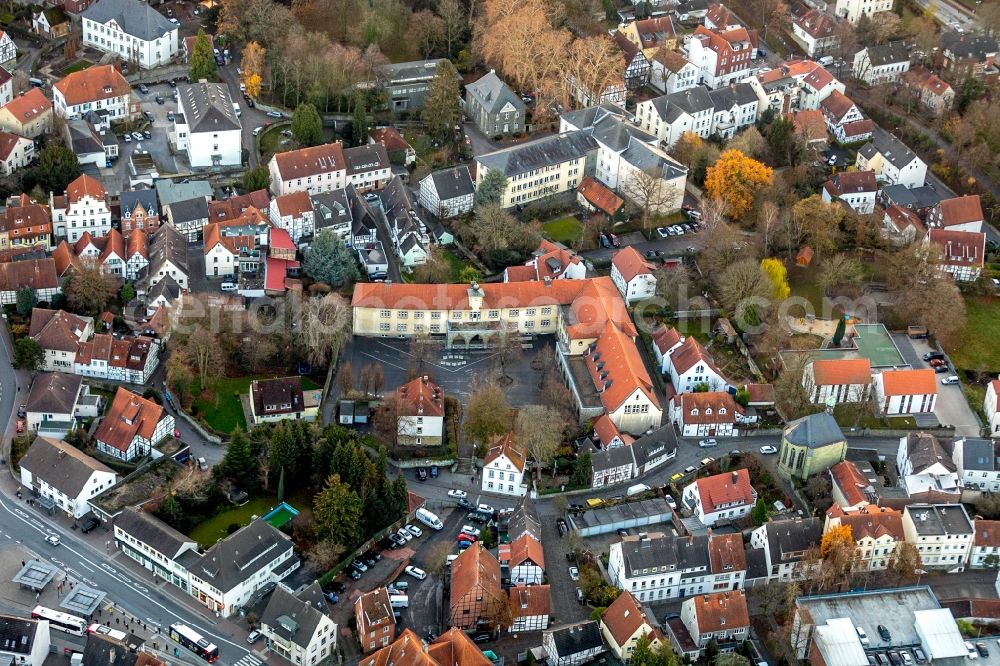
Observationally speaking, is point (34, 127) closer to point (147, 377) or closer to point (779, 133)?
point (147, 377)

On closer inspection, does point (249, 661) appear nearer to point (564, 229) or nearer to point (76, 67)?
point (564, 229)

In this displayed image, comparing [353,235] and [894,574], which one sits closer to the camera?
[894,574]

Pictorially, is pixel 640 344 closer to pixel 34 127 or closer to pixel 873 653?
pixel 873 653

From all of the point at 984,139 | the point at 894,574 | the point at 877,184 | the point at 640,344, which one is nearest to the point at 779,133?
the point at 877,184

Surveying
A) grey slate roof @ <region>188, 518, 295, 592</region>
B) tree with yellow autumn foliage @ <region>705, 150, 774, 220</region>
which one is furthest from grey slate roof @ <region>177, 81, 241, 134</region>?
grey slate roof @ <region>188, 518, 295, 592</region>

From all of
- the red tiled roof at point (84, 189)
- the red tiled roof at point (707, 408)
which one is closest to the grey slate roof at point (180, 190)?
the red tiled roof at point (84, 189)

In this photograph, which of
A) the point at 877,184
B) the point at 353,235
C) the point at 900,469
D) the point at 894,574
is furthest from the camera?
the point at 877,184

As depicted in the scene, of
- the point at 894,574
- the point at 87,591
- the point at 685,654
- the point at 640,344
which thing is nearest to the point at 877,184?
the point at 640,344

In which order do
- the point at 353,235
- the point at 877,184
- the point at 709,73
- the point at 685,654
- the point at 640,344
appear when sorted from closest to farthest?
the point at 685,654
the point at 640,344
the point at 353,235
the point at 877,184
the point at 709,73
